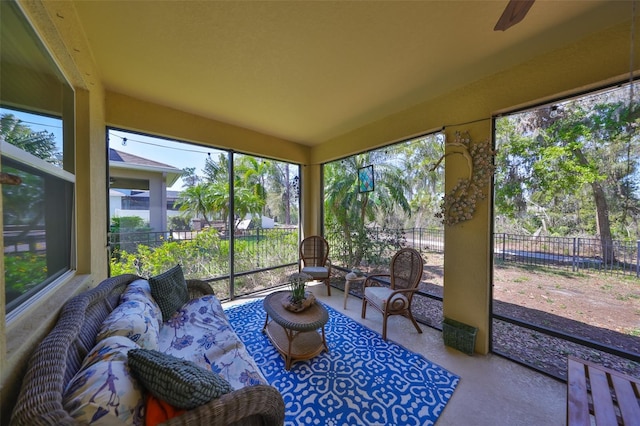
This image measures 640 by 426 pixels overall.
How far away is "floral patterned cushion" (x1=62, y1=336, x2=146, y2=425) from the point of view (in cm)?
74

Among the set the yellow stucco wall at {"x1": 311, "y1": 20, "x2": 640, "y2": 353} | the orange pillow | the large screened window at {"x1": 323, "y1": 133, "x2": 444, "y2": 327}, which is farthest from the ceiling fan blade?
the orange pillow

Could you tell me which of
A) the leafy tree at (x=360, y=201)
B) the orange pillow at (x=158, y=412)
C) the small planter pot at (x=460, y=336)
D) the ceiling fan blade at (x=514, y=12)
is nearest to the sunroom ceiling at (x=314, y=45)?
the ceiling fan blade at (x=514, y=12)

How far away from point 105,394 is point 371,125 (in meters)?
3.44

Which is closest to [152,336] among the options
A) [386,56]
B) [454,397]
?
[454,397]

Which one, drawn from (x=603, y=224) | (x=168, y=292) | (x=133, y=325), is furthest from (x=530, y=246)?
(x=168, y=292)

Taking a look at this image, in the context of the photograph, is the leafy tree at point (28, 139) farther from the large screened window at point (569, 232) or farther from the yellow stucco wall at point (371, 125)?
the large screened window at point (569, 232)

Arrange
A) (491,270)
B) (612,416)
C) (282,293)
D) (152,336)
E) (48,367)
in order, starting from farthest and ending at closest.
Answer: (282,293) → (491,270) → (152,336) → (612,416) → (48,367)

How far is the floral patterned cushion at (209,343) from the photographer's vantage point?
4.38ft

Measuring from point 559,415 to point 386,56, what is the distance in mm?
2921

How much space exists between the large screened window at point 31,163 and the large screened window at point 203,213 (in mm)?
989

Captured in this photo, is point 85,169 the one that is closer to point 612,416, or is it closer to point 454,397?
point 454,397

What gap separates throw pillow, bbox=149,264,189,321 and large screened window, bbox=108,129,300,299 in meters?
1.11

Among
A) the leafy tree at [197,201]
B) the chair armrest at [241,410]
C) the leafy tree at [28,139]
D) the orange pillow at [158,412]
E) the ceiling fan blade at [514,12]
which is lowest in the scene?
the chair armrest at [241,410]

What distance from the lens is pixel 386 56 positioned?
182 cm
